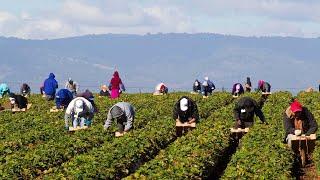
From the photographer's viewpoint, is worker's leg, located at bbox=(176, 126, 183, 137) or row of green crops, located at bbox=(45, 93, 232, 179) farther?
worker's leg, located at bbox=(176, 126, 183, 137)

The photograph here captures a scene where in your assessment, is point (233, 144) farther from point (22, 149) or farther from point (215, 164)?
point (22, 149)

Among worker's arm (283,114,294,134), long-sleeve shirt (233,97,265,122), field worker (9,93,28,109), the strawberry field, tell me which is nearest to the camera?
the strawberry field

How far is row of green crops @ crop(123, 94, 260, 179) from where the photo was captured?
1580 cm

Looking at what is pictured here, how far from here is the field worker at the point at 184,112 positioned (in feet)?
87.2

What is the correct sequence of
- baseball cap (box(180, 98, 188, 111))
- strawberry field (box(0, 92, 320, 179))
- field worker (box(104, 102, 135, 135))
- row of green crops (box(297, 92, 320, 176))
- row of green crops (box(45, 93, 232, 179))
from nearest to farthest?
1. strawberry field (box(0, 92, 320, 179))
2. row of green crops (box(45, 93, 232, 179))
3. row of green crops (box(297, 92, 320, 176))
4. field worker (box(104, 102, 135, 135))
5. baseball cap (box(180, 98, 188, 111))

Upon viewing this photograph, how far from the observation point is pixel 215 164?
63.2 feet

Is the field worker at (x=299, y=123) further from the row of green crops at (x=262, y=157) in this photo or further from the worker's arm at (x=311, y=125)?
the row of green crops at (x=262, y=157)

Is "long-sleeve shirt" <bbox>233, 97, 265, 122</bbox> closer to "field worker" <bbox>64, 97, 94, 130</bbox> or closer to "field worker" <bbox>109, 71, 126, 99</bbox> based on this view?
"field worker" <bbox>64, 97, 94, 130</bbox>

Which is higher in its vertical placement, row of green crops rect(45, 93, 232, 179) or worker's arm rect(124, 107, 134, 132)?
worker's arm rect(124, 107, 134, 132)

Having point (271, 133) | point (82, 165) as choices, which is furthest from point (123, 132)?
point (82, 165)

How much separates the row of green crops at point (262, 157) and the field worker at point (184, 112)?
2563 millimetres

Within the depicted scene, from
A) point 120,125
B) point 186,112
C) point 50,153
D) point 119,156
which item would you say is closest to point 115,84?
point 186,112

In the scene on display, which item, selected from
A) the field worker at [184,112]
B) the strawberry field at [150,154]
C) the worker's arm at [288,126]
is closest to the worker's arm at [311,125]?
the worker's arm at [288,126]

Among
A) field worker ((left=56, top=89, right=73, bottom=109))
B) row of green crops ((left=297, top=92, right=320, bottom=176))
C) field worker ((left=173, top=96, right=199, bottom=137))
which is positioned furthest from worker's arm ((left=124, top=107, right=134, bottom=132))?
field worker ((left=56, top=89, right=73, bottom=109))
